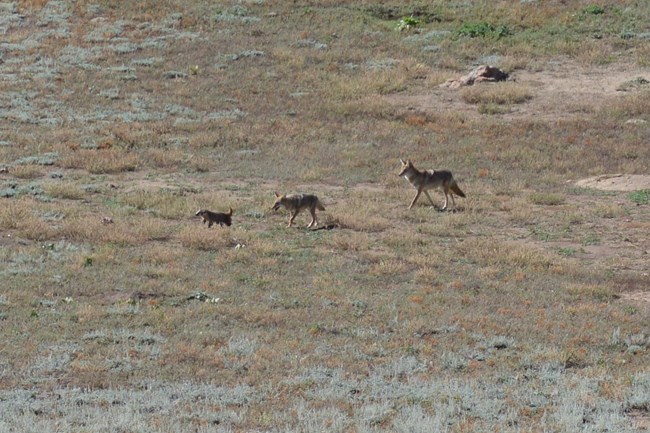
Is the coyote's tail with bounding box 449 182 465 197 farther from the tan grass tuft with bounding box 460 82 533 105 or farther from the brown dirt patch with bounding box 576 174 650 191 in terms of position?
the tan grass tuft with bounding box 460 82 533 105

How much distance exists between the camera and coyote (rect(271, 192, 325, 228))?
71.9ft

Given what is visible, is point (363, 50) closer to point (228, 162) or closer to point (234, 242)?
point (228, 162)

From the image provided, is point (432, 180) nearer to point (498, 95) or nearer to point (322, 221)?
point (322, 221)

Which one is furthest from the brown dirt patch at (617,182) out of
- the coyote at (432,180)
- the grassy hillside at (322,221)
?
the coyote at (432,180)

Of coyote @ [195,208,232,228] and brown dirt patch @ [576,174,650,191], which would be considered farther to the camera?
brown dirt patch @ [576,174,650,191]

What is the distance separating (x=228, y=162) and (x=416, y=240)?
10922 millimetres

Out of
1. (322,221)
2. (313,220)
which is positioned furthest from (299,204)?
(322,221)

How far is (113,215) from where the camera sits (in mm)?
22516

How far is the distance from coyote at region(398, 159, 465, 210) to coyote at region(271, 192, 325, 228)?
3.10 meters

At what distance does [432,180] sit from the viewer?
24.3 metres

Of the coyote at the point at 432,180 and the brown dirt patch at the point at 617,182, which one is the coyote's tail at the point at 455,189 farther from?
the brown dirt patch at the point at 617,182

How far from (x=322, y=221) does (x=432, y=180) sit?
10.8ft

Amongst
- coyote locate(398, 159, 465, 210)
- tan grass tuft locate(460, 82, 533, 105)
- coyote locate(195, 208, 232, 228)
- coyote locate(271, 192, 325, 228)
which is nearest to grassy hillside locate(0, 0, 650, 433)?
tan grass tuft locate(460, 82, 533, 105)

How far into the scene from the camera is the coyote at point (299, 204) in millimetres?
21922
